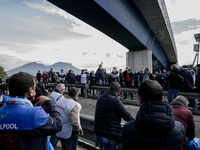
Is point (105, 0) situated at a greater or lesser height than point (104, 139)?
greater

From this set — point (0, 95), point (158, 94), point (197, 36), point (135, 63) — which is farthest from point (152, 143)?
point (197, 36)

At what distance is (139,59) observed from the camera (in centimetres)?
2100

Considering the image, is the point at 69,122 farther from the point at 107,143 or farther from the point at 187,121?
the point at 187,121

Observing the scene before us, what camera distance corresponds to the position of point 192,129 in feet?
7.77

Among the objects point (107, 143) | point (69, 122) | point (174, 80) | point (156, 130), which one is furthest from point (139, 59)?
point (156, 130)

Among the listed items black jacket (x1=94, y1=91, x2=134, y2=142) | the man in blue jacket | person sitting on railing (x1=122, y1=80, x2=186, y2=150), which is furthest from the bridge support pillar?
the man in blue jacket

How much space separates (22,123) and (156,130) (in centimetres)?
135

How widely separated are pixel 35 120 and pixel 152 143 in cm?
124

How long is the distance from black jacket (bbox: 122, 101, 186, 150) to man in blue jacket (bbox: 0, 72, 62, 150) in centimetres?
94

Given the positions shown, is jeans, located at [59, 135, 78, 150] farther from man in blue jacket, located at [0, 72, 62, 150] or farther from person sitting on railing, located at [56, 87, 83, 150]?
man in blue jacket, located at [0, 72, 62, 150]

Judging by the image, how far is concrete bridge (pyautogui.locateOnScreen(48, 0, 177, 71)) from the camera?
35.7 feet

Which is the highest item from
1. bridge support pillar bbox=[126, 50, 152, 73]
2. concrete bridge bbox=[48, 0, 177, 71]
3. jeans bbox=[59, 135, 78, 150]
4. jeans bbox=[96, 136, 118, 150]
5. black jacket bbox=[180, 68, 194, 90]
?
concrete bridge bbox=[48, 0, 177, 71]

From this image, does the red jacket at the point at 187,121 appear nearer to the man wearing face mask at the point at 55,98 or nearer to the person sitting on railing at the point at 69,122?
the person sitting on railing at the point at 69,122

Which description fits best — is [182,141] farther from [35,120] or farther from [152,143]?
[35,120]
